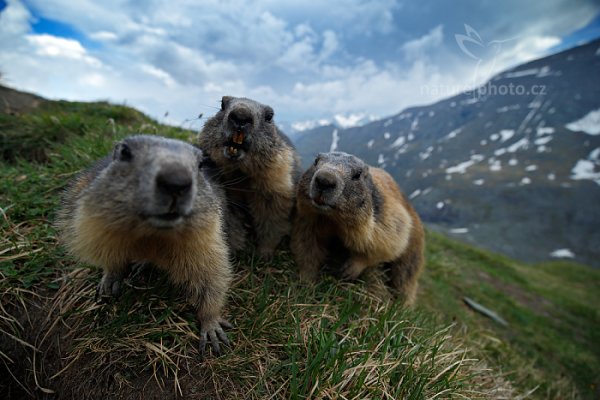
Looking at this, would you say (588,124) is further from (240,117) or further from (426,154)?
(240,117)

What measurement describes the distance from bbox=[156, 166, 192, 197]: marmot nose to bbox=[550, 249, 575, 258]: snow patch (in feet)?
367

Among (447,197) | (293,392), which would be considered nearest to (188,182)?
(293,392)

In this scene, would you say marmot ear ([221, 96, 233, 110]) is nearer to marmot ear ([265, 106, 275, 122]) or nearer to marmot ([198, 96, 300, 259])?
marmot ([198, 96, 300, 259])

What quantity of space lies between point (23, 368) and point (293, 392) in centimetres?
278

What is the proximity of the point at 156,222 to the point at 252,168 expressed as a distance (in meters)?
2.06

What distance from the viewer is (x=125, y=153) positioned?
102 inches

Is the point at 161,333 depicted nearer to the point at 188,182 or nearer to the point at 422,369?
the point at 188,182

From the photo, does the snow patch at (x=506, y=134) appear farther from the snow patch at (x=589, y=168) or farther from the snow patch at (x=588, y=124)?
the snow patch at (x=589, y=168)

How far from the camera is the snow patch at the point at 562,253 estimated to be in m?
89.9

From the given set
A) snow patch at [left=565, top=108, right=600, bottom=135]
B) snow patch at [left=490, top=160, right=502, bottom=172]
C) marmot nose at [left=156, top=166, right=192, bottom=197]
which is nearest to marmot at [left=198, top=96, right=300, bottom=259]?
marmot nose at [left=156, top=166, right=192, bottom=197]

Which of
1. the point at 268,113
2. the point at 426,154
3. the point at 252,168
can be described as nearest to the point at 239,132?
the point at 252,168

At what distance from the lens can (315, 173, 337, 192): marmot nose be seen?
12.8ft

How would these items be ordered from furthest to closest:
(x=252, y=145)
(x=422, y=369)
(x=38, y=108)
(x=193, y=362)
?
(x=38, y=108) → (x=252, y=145) → (x=422, y=369) → (x=193, y=362)

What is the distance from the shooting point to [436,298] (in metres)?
9.55
